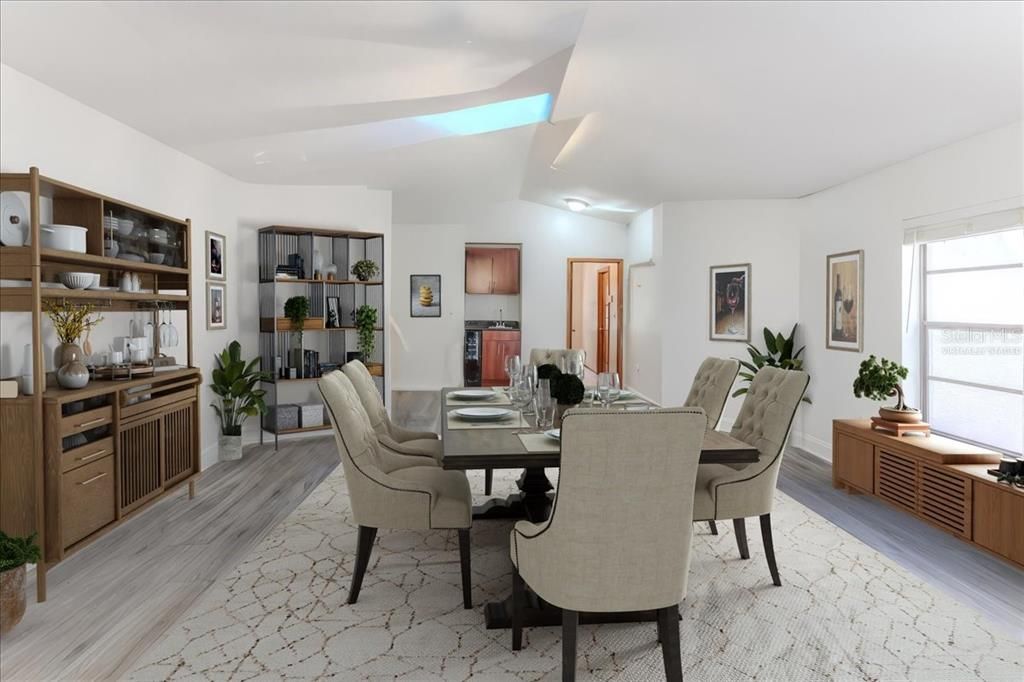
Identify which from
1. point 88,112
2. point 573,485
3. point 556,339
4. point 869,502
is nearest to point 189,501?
point 88,112

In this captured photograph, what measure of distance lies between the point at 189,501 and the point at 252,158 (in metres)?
2.79

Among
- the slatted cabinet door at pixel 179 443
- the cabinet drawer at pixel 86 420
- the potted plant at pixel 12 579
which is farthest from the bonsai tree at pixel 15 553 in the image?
the slatted cabinet door at pixel 179 443

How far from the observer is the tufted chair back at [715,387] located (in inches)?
148

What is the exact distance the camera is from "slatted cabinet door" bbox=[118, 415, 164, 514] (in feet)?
12.0

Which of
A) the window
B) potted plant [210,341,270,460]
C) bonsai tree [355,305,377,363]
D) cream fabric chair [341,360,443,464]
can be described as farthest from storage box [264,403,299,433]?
the window

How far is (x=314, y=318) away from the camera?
6.51 meters

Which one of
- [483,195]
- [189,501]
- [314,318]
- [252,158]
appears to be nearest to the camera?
[189,501]

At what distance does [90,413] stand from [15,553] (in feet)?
2.75

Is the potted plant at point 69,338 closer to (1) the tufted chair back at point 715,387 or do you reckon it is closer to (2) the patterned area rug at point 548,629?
(2) the patterned area rug at point 548,629

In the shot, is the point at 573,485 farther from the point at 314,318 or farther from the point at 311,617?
the point at 314,318

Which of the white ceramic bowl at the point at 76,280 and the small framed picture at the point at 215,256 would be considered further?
the small framed picture at the point at 215,256

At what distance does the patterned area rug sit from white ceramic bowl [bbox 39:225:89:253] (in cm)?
182

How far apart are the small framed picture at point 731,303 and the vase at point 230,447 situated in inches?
188

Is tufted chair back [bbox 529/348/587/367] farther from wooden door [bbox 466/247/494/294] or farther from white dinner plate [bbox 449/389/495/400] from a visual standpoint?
wooden door [bbox 466/247/494/294]
